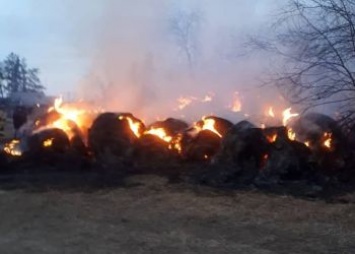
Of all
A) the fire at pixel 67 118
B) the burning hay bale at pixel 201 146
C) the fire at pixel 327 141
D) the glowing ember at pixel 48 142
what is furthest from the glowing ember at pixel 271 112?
the glowing ember at pixel 48 142

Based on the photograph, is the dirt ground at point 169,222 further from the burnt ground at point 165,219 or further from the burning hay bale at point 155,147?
the burning hay bale at point 155,147

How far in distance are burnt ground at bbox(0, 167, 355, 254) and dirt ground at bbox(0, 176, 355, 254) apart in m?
0.01

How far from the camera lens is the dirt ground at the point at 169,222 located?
667cm

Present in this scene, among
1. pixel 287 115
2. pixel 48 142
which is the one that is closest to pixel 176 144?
pixel 287 115

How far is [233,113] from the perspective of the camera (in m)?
18.6

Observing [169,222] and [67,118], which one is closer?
[169,222]

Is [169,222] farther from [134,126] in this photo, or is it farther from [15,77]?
[15,77]

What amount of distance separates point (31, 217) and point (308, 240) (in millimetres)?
4144

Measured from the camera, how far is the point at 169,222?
7.91 meters

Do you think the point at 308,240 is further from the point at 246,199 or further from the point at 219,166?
the point at 219,166

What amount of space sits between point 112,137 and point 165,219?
6.04 metres

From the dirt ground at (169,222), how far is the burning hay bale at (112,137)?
3.07 m

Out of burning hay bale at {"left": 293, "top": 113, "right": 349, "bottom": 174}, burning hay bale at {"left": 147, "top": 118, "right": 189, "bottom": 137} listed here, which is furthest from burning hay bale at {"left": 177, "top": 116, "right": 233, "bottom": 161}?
burning hay bale at {"left": 293, "top": 113, "right": 349, "bottom": 174}

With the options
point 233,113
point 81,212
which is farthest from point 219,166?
point 233,113
